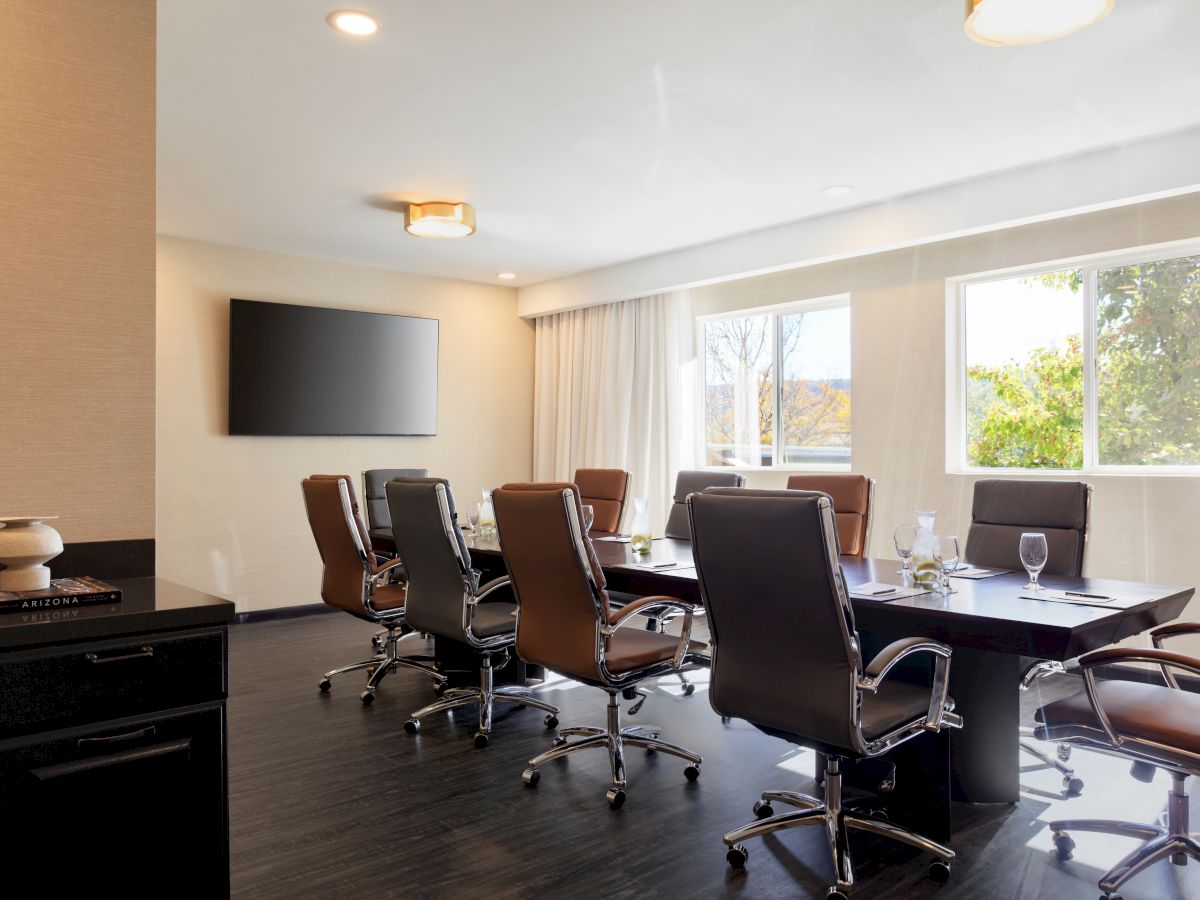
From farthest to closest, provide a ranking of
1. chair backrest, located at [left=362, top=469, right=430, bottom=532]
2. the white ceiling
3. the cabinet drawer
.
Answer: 1. chair backrest, located at [left=362, top=469, right=430, bottom=532]
2. the white ceiling
3. the cabinet drawer

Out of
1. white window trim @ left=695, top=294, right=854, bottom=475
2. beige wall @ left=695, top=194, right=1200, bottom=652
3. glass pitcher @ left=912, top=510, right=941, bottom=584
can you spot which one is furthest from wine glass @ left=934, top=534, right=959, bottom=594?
white window trim @ left=695, top=294, right=854, bottom=475

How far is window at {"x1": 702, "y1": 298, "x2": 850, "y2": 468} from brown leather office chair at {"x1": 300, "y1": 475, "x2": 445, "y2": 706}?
328cm

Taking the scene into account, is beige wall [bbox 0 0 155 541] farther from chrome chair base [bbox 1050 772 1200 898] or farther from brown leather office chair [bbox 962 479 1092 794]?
brown leather office chair [bbox 962 479 1092 794]

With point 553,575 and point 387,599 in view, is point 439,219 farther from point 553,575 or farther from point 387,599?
point 553,575

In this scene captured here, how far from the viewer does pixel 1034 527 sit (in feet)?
11.8

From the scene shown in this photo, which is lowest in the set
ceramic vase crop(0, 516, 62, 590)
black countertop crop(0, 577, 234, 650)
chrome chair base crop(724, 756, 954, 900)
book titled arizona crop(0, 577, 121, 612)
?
chrome chair base crop(724, 756, 954, 900)

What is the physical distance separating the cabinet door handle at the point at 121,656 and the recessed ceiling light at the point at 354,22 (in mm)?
2415

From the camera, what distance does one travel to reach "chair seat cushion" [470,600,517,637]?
372 centimetres

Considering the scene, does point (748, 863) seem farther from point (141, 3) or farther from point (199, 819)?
point (141, 3)

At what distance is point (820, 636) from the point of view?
232cm

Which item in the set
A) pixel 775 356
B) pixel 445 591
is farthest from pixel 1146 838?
pixel 775 356

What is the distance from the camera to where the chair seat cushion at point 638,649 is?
10.1 feet

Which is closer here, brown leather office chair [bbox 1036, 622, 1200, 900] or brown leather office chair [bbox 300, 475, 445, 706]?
brown leather office chair [bbox 1036, 622, 1200, 900]

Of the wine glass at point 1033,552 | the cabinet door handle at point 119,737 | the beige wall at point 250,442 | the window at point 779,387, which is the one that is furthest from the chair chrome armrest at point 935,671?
the beige wall at point 250,442
